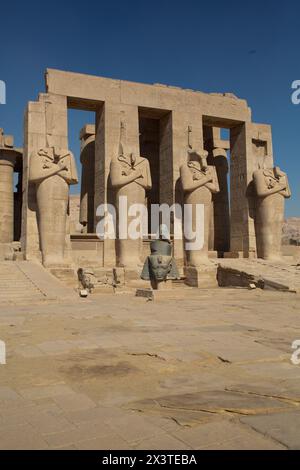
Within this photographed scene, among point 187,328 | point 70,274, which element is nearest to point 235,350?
point 187,328

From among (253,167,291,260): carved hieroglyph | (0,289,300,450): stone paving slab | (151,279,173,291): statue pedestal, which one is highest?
(253,167,291,260): carved hieroglyph

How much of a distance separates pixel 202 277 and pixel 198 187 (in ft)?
11.0

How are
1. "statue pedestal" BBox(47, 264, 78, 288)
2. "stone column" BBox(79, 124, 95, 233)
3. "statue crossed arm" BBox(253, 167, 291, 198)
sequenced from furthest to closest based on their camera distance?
"stone column" BBox(79, 124, 95, 233)
"statue crossed arm" BBox(253, 167, 291, 198)
"statue pedestal" BBox(47, 264, 78, 288)

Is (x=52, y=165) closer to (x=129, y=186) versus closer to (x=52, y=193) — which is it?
(x=52, y=193)

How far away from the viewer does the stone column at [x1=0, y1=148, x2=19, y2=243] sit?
66.0ft

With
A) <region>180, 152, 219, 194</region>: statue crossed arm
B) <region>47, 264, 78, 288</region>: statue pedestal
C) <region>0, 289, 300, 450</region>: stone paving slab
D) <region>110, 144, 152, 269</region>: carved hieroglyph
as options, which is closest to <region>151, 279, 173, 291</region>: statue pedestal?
<region>47, 264, 78, 288</region>: statue pedestal

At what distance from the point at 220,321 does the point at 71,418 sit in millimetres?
4203

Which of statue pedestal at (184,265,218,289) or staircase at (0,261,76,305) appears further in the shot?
statue pedestal at (184,265,218,289)

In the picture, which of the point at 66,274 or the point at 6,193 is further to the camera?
the point at 6,193

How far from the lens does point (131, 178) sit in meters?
15.8

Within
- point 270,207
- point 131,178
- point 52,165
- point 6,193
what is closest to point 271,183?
point 270,207

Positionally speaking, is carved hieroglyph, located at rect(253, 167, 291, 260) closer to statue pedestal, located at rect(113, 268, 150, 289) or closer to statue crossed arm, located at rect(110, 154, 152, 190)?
statue crossed arm, located at rect(110, 154, 152, 190)

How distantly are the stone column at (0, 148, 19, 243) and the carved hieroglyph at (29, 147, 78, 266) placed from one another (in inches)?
235

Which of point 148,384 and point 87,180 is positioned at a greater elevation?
point 87,180
